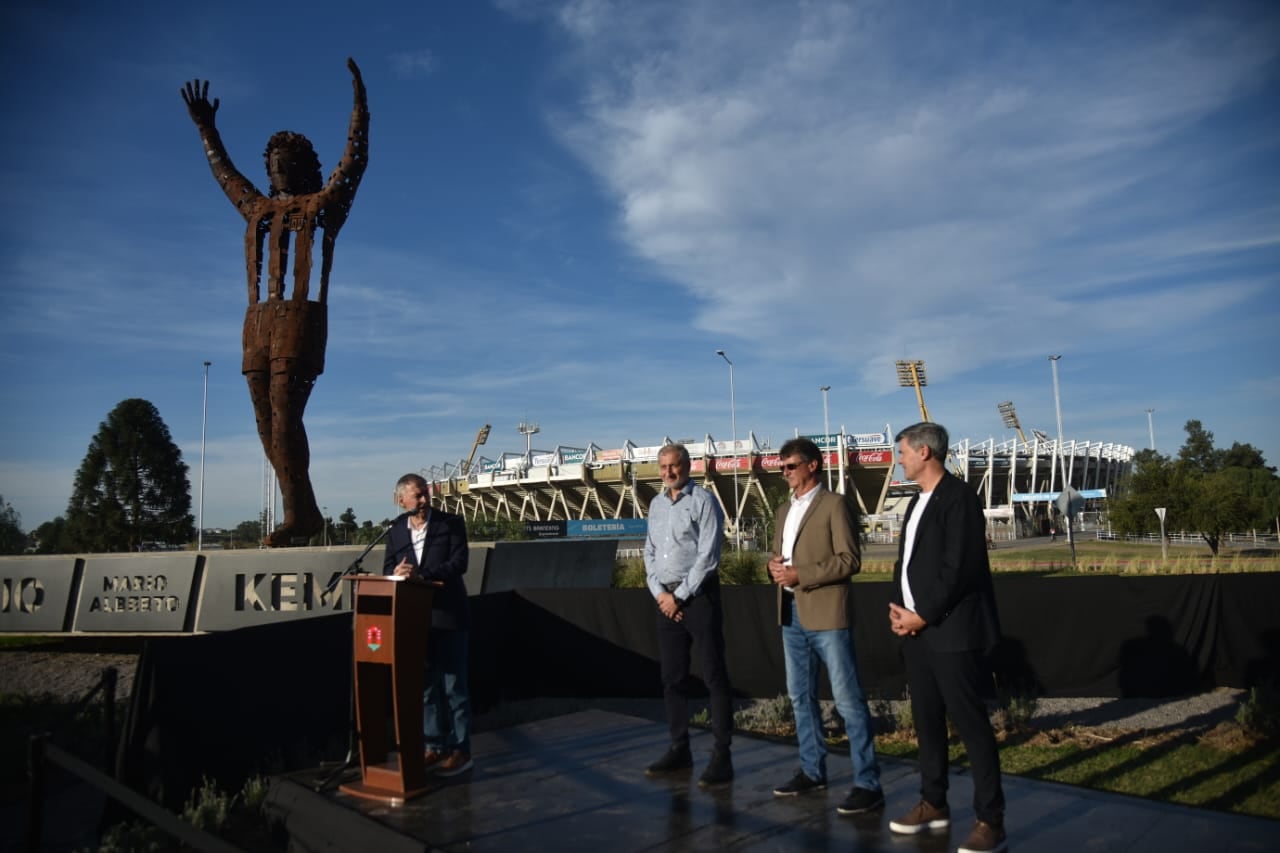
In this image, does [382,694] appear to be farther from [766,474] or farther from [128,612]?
[766,474]

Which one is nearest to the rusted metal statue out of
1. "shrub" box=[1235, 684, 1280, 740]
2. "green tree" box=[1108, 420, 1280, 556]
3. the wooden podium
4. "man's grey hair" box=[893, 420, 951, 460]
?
the wooden podium

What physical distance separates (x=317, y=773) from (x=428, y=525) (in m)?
1.57

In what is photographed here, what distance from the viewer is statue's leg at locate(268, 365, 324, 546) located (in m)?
11.9

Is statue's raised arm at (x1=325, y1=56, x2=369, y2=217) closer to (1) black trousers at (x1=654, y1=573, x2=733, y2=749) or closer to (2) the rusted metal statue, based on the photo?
(2) the rusted metal statue

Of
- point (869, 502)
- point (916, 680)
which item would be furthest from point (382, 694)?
point (869, 502)

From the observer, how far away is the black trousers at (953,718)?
3461mm

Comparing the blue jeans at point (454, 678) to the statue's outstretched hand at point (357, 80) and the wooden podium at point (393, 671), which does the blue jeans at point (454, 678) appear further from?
the statue's outstretched hand at point (357, 80)

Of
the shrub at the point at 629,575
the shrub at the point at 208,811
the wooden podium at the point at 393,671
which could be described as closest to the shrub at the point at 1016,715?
the wooden podium at the point at 393,671

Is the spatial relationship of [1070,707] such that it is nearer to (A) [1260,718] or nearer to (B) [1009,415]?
(A) [1260,718]

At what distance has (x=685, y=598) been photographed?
15.2 feet

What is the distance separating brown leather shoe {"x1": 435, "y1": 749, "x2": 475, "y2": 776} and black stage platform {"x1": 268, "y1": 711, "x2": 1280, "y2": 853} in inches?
→ 2.8

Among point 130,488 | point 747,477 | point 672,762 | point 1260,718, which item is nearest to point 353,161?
point 672,762

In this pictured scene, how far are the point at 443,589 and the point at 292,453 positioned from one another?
8.17 m

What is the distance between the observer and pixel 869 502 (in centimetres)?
6012
